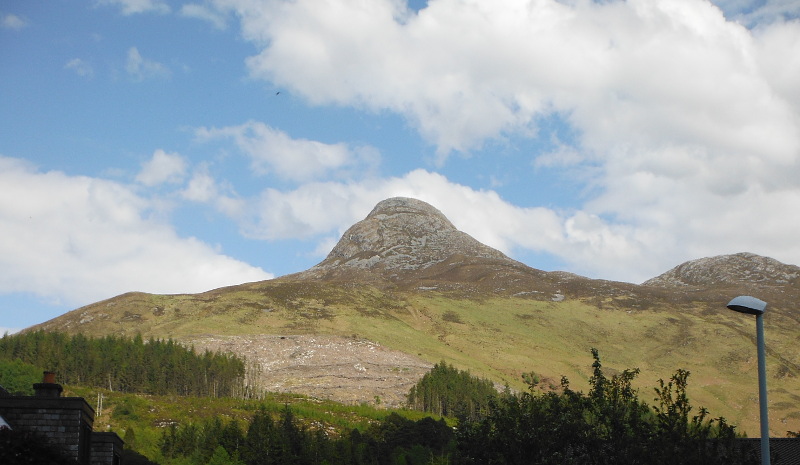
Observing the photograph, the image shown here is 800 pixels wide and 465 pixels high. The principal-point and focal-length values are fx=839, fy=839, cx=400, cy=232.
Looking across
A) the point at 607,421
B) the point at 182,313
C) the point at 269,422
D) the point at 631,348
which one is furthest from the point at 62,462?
the point at 631,348

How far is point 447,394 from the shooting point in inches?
4646

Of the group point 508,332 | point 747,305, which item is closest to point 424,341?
point 508,332

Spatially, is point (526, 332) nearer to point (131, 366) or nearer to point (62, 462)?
point (131, 366)

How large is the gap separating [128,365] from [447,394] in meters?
43.6

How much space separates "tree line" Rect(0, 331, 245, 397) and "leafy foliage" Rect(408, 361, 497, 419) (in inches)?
985

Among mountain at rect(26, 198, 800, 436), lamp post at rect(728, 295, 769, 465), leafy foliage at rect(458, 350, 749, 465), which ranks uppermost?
mountain at rect(26, 198, 800, 436)

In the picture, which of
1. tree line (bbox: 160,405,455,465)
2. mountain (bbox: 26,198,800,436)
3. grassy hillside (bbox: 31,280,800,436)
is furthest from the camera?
grassy hillside (bbox: 31,280,800,436)

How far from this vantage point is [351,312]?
17550 centimetres

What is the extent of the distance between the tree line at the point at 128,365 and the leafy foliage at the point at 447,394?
25.0 m

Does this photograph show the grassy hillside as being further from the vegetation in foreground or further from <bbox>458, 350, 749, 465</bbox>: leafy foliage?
<bbox>458, 350, 749, 465</bbox>: leafy foliage

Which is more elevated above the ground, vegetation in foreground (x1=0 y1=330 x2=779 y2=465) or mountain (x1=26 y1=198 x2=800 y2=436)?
mountain (x1=26 y1=198 x2=800 y2=436)

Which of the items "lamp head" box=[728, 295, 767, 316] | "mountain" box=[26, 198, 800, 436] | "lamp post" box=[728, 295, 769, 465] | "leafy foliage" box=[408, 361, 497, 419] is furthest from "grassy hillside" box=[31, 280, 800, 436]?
"lamp head" box=[728, 295, 767, 316]

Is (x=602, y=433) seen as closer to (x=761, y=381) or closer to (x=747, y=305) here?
(x=761, y=381)

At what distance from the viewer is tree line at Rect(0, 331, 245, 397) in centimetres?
11006
